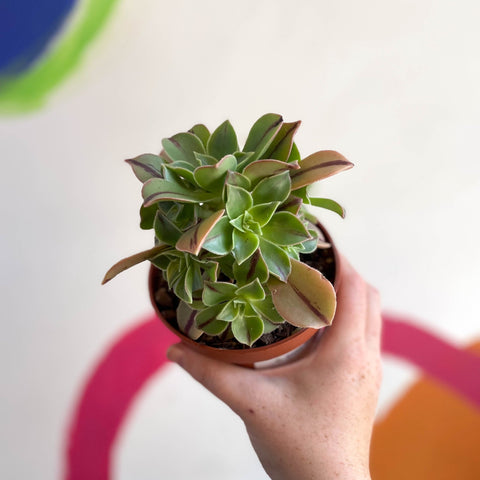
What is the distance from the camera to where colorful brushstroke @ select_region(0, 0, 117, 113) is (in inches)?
56.5

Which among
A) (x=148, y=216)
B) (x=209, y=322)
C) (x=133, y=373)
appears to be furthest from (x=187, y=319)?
(x=133, y=373)

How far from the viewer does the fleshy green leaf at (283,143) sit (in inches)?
25.5


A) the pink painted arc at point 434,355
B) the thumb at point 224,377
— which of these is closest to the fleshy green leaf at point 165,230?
the thumb at point 224,377

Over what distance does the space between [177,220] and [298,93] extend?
85 cm

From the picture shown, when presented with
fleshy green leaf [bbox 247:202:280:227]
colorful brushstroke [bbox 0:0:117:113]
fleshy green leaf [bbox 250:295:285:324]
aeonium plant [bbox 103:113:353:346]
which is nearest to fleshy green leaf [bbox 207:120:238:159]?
aeonium plant [bbox 103:113:353:346]

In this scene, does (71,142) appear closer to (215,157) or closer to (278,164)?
(215,157)

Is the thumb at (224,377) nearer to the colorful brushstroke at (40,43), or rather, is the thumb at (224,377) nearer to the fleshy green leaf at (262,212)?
the fleshy green leaf at (262,212)

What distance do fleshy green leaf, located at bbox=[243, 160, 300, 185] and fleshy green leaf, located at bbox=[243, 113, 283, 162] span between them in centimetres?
3

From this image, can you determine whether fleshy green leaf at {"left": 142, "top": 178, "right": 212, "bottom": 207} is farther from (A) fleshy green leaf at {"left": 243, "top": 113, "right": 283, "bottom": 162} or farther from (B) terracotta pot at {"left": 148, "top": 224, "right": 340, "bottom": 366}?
(B) terracotta pot at {"left": 148, "top": 224, "right": 340, "bottom": 366}

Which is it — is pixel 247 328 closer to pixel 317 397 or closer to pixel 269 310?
pixel 269 310

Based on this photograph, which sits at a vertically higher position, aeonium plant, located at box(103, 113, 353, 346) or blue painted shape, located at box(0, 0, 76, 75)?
blue painted shape, located at box(0, 0, 76, 75)

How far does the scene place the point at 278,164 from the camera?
0.61 meters

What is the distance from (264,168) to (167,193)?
4.8 inches

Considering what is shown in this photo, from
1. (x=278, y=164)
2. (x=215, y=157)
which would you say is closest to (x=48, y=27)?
(x=215, y=157)
